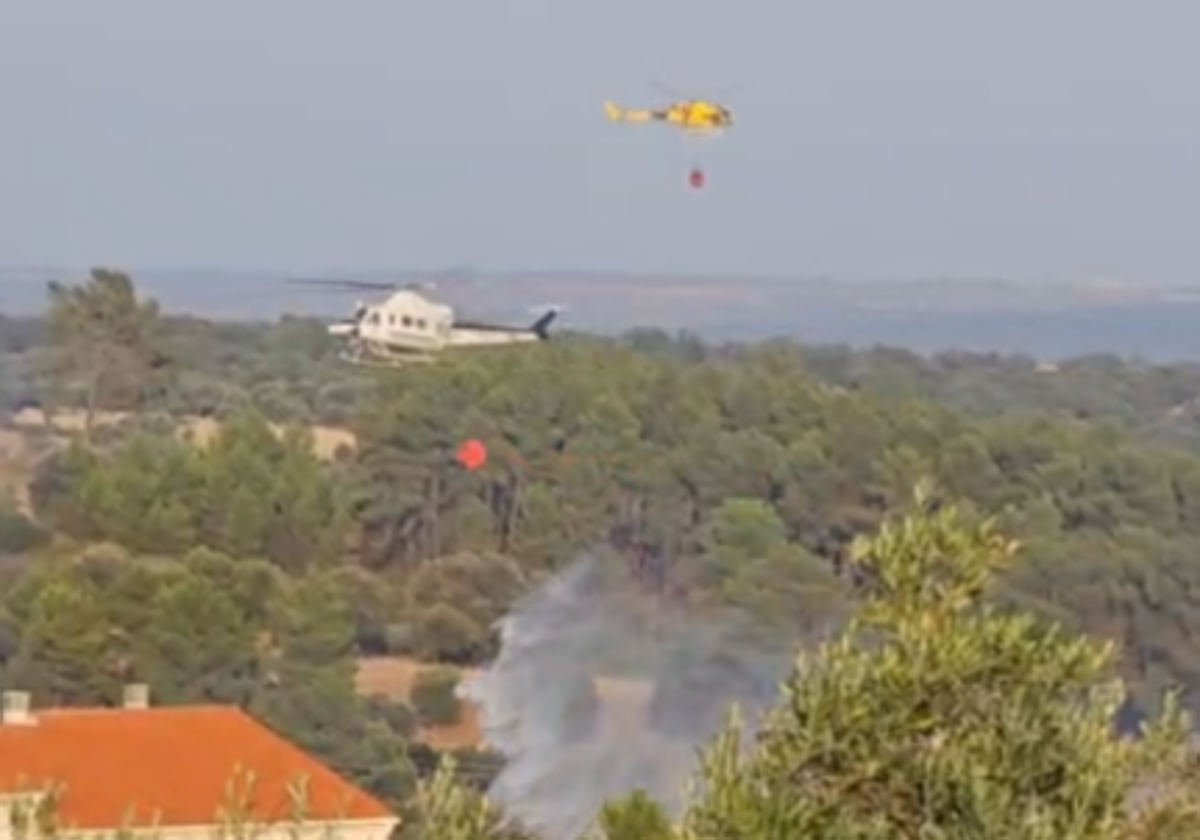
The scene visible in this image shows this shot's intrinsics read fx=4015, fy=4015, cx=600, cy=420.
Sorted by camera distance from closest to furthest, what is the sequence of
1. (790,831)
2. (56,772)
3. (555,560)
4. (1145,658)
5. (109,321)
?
1. (790,831)
2. (56,772)
3. (1145,658)
4. (555,560)
5. (109,321)

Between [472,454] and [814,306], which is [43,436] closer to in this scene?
[472,454]

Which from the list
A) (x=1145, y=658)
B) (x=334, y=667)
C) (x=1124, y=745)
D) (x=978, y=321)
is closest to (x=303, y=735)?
(x=334, y=667)

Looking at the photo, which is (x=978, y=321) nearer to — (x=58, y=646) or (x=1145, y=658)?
(x=1145, y=658)

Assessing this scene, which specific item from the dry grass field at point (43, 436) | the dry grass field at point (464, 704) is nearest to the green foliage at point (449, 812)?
the dry grass field at point (464, 704)

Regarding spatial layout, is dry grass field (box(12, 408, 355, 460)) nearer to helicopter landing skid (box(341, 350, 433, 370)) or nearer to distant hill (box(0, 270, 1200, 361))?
helicopter landing skid (box(341, 350, 433, 370))

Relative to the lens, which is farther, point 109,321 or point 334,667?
point 109,321
